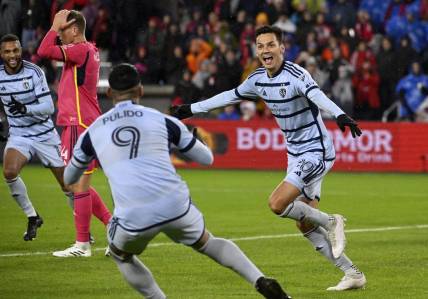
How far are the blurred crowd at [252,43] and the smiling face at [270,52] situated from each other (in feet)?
46.7

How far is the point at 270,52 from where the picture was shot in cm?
1017

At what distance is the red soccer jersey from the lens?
12.0 metres

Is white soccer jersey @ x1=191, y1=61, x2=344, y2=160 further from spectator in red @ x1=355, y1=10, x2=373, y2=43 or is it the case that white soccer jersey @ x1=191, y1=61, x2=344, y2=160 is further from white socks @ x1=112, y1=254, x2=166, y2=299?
spectator in red @ x1=355, y1=10, x2=373, y2=43

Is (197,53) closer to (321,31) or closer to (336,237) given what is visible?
(321,31)

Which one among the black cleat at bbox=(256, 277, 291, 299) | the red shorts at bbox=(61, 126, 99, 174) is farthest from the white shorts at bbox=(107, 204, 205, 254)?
the red shorts at bbox=(61, 126, 99, 174)

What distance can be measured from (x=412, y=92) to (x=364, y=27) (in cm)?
233

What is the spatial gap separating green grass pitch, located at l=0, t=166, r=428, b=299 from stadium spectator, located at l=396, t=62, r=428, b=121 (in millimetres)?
4653

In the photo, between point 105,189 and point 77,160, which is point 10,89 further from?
point 105,189

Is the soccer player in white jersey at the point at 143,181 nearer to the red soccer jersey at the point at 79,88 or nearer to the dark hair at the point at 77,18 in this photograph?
the dark hair at the point at 77,18

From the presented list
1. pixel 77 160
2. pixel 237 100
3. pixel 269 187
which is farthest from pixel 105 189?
pixel 77 160

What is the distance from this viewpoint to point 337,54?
25125 millimetres

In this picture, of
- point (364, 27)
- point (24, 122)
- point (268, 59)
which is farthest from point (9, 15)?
point (268, 59)

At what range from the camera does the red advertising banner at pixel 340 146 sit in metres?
23.9

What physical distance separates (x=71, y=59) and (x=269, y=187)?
9387mm
